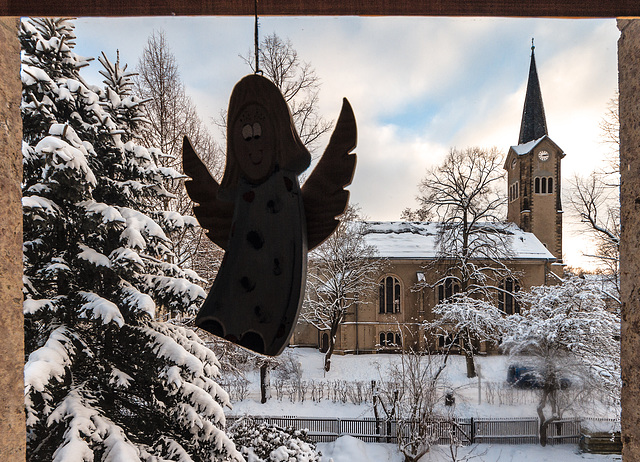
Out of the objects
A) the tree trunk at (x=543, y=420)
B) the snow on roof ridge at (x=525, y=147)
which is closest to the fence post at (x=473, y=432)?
the tree trunk at (x=543, y=420)

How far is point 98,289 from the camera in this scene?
5.60 m

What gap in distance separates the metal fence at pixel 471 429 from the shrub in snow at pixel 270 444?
359 centimetres

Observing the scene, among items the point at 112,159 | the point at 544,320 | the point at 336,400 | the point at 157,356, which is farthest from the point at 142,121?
the point at 544,320

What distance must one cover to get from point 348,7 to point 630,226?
4.58 feet

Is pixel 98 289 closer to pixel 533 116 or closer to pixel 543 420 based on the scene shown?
pixel 543 420

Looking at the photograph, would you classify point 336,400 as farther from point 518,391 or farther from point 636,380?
point 636,380

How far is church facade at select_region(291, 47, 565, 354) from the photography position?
20781 millimetres

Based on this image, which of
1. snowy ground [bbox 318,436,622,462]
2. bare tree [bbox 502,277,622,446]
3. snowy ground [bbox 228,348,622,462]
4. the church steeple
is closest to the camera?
snowy ground [bbox 318,436,622,462]

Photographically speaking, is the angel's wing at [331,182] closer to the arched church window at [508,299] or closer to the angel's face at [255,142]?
the angel's face at [255,142]

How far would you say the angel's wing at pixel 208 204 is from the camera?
48.5 inches

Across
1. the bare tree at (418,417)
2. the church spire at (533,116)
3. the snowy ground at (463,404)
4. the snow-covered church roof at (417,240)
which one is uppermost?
the church spire at (533,116)

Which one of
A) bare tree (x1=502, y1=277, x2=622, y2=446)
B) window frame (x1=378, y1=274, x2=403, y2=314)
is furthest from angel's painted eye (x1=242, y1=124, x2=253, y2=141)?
window frame (x1=378, y1=274, x2=403, y2=314)

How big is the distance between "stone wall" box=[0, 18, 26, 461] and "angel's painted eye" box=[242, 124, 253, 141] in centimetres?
106

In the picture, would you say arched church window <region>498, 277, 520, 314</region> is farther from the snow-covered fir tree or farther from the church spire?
the snow-covered fir tree
